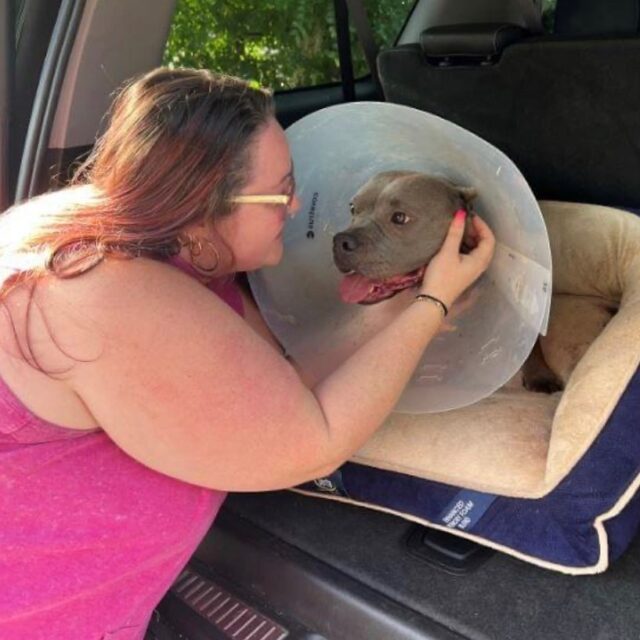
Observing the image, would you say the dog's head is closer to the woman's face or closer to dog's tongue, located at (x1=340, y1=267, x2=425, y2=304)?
dog's tongue, located at (x1=340, y1=267, x2=425, y2=304)

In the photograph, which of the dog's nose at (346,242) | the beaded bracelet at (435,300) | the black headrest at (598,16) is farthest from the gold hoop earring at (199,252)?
the black headrest at (598,16)

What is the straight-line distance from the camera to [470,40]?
210cm

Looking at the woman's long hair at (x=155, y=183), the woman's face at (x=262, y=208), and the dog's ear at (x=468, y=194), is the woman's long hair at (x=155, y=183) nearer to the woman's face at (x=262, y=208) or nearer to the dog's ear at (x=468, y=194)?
the woman's face at (x=262, y=208)

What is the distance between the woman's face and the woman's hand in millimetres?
264

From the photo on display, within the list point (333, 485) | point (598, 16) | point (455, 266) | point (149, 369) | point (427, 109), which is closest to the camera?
point (149, 369)

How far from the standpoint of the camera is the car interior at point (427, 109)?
1.46 metres

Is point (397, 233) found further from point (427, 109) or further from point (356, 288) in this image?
point (427, 109)

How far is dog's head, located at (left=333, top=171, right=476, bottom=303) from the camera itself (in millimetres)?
1775

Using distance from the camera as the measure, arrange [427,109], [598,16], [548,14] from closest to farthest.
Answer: [427,109] < [598,16] < [548,14]

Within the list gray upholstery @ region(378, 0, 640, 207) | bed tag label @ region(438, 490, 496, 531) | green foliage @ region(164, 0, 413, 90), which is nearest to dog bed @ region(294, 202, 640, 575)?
bed tag label @ region(438, 490, 496, 531)

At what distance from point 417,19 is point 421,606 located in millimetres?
1914

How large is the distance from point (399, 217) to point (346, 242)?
133 millimetres

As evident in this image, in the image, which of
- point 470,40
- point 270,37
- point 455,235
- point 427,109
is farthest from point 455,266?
point 270,37

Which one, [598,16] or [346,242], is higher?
[598,16]
